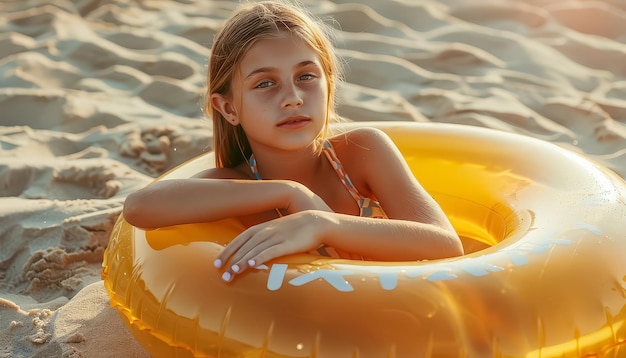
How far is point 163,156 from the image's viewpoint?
11.3 feet

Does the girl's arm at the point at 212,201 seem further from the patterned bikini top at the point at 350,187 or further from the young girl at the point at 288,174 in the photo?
the patterned bikini top at the point at 350,187

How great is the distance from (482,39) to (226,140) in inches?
103

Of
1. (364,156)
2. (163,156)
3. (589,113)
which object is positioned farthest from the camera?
(589,113)

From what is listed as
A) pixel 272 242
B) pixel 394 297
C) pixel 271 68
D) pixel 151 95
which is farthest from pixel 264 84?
pixel 151 95

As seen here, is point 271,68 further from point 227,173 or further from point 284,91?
point 227,173

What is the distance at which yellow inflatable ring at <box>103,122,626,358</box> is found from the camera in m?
1.57

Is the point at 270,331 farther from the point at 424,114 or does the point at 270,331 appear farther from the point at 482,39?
the point at 482,39

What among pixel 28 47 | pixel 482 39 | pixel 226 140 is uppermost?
pixel 226 140

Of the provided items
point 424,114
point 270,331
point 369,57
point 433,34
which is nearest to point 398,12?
point 433,34

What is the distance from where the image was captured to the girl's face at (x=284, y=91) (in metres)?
2.04

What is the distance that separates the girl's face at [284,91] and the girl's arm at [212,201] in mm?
161

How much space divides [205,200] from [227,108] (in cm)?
36

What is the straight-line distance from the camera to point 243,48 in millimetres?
2080

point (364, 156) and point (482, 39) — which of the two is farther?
point (482, 39)
